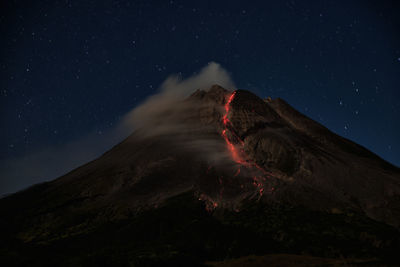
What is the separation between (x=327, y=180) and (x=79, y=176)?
73.3 meters

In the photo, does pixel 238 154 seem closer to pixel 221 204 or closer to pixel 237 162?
pixel 237 162

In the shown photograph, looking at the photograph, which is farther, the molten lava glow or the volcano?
the molten lava glow

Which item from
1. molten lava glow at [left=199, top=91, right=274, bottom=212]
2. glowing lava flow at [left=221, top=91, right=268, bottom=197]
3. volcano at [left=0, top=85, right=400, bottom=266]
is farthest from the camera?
glowing lava flow at [left=221, top=91, right=268, bottom=197]

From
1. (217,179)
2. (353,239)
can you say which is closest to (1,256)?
(217,179)

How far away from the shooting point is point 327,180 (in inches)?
2501

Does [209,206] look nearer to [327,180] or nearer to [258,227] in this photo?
[258,227]

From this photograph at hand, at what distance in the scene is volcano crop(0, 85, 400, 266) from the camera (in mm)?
36719

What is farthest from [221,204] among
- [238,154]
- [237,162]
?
[238,154]

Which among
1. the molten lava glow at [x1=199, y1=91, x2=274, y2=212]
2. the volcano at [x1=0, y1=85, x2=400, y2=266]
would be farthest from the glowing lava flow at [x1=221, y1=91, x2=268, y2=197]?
the volcano at [x1=0, y1=85, x2=400, y2=266]

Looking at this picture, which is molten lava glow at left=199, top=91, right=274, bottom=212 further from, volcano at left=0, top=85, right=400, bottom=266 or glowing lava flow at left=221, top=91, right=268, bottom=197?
volcano at left=0, top=85, right=400, bottom=266

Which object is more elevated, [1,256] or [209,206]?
[1,256]

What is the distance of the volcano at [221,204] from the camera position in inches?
1446

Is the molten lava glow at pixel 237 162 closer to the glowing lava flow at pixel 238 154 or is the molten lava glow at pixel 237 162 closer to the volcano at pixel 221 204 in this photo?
the glowing lava flow at pixel 238 154

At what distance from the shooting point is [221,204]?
188 ft
